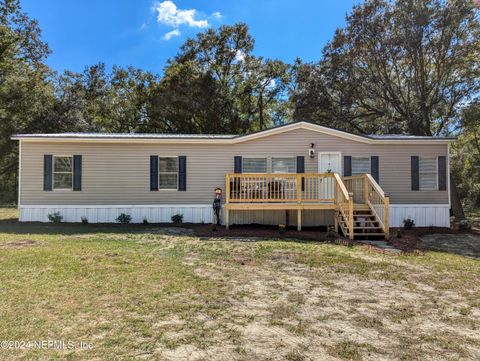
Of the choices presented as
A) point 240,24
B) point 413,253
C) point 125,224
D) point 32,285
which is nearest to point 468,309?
point 413,253

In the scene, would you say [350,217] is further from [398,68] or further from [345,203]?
[398,68]

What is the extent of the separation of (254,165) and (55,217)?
23.0ft

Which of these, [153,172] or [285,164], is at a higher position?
[285,164]

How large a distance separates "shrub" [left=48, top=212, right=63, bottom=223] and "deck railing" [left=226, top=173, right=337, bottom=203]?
588 cm

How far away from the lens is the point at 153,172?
11.3 meters

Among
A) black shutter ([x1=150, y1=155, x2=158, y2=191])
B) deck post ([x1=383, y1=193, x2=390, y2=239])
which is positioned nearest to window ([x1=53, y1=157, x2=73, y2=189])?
black shutter ([x1=150, y1=155, x2=158, y2=191])

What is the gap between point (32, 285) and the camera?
4414mm

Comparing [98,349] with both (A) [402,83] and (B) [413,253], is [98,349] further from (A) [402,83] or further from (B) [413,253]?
(A) [402,83]

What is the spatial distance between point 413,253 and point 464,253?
59.6 inches

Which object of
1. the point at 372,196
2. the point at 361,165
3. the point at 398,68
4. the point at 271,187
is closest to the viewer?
the point at 372,196

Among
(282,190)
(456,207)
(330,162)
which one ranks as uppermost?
(330,162)

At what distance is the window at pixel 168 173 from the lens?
11.4 meters

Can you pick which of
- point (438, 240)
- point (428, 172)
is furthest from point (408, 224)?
point (428, 172)

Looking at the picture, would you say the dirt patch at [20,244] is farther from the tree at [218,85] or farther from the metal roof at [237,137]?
the tree at [218,85]
